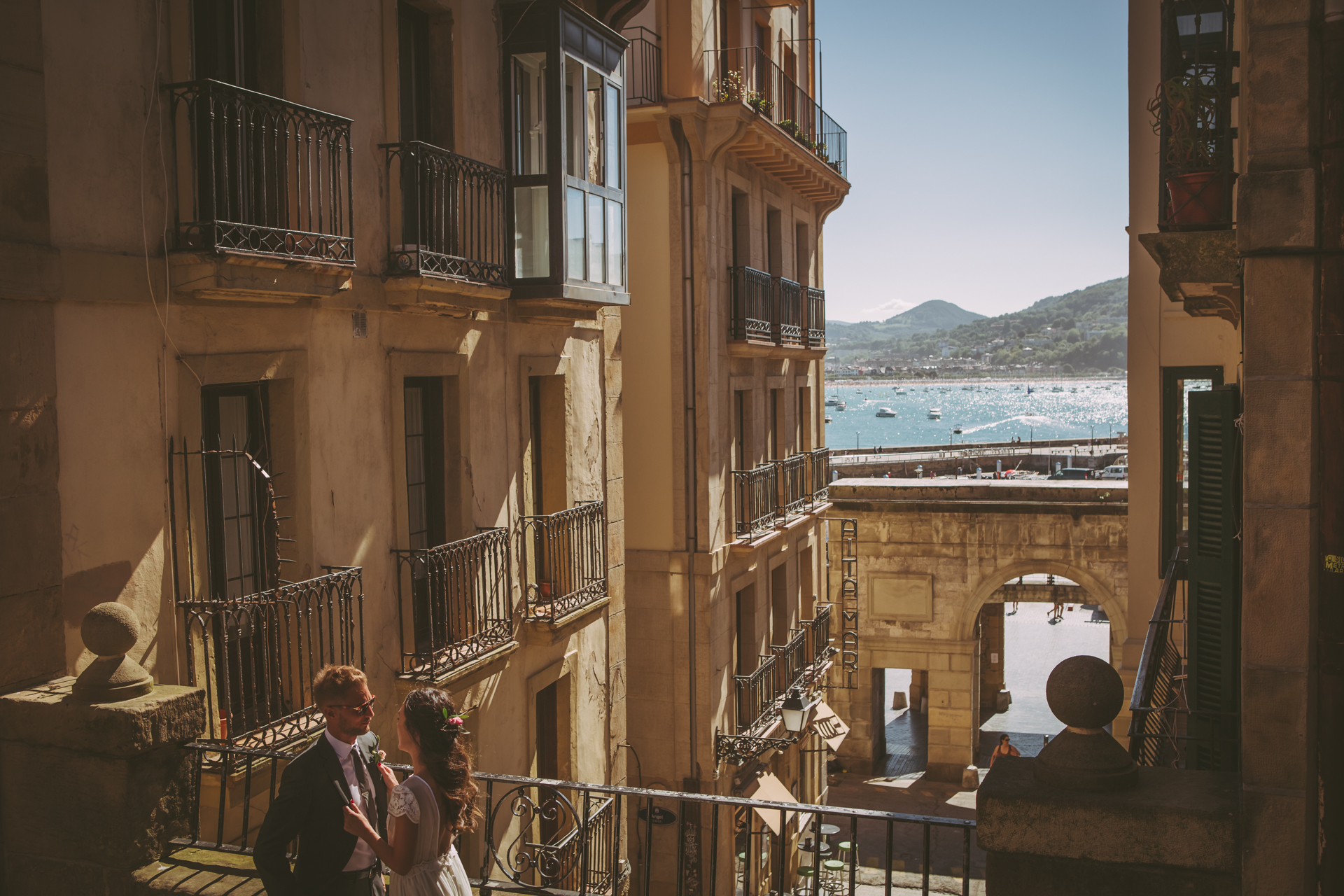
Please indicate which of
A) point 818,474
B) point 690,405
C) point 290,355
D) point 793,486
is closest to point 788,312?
point 793,486

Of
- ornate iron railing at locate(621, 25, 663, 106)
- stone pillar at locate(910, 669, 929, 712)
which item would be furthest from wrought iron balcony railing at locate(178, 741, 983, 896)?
stone pillar at locate(910, 669, 929, 712)

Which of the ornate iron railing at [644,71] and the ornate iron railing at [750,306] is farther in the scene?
the ornate iron railing at [750,306]

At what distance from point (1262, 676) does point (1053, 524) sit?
22.0m

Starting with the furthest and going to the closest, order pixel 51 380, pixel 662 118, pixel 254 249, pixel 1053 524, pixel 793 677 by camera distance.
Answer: pixel 1053 524
pixel 793 677
pixel 662 118
pixel 254 249
pixel 51 380

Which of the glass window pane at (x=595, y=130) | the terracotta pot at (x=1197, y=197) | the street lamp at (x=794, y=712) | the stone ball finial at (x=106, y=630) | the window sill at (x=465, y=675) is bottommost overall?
the street lamp at (x=794, y=712)

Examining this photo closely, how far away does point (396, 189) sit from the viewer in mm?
8703

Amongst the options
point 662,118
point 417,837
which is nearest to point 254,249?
point 417,837

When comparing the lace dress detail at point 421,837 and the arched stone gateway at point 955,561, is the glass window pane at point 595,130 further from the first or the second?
the arched stone gateway at point 955,561

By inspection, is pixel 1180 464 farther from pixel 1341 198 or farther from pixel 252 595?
pixel 252 595

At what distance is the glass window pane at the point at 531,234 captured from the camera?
10242 millimetres

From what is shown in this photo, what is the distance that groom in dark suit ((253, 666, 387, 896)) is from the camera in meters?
4.66

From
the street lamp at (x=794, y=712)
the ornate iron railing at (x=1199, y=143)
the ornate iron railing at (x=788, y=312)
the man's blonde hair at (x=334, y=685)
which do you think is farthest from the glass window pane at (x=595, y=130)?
the street lamp at (x=794, y=712)

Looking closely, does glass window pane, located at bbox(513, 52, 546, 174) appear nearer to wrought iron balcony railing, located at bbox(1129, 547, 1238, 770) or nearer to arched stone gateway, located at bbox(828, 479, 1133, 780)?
wrought iron balcony railing, located at bbox(1129, 547, 1238, 770)

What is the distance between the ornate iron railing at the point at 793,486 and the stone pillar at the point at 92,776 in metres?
13.6
